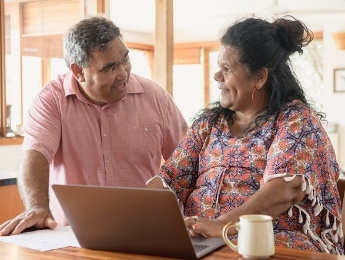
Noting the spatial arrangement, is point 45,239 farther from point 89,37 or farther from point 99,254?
point 89,37

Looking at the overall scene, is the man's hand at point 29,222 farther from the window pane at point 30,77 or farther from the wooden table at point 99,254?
the window pane at point 30,77

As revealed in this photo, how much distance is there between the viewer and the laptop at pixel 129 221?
1371 mm

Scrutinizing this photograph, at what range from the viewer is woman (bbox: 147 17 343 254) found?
180 cm

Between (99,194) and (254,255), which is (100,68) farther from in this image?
(254,255)

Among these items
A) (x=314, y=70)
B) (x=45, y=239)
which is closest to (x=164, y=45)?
(x=45, y=239)

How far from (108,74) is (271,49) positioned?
71 cm

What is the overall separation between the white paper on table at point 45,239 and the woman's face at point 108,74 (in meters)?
0.78

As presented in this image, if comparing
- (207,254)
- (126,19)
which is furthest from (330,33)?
(207,254)

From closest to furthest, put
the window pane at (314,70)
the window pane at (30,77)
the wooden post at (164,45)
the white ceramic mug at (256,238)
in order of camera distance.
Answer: the white ceramic mug at (256,238) < the wooden post at (164,45) < the window pane at (30,77) < the window pane at (314,70)

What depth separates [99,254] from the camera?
1499mm

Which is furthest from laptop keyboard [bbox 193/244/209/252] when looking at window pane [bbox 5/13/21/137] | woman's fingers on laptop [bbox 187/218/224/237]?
window pane [bbox 5/13/21/137]

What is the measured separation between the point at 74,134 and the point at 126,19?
6.59m

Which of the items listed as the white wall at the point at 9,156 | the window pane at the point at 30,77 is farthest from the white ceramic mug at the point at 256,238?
the window pane at the point at 30,77

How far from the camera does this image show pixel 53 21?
5.42 metres
